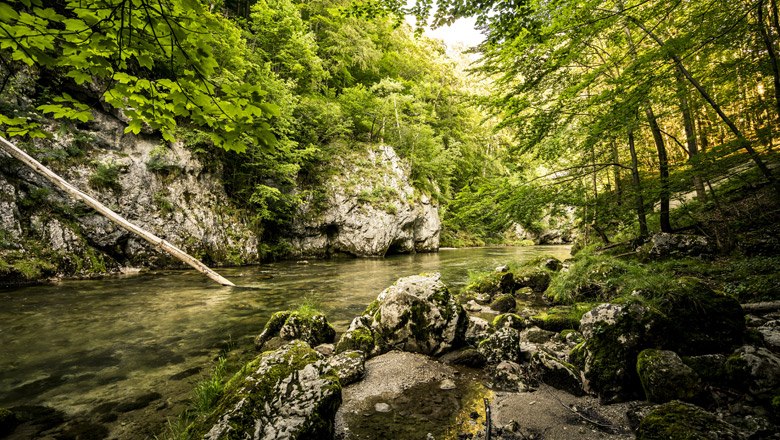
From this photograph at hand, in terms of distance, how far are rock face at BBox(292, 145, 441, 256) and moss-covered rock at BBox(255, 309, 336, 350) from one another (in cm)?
1562

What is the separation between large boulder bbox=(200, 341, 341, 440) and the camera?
7.48 feet

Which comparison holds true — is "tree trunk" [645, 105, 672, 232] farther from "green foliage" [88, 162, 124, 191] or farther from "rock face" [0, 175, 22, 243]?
"green foliage" [88, 162, 124, 191]

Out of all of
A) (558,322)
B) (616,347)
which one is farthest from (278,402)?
(558,322)

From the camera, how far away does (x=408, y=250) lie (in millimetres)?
25406

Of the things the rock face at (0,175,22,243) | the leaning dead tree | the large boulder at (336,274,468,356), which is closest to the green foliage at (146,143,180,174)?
the rock face at (0,175,22,243)

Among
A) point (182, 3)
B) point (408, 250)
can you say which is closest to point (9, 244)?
point (182, 3)

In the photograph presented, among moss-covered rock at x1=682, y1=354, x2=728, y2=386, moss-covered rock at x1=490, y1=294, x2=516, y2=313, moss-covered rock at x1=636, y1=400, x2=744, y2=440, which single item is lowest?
moss-covered rock at x1=490, y1=294, x2=516, y2=313

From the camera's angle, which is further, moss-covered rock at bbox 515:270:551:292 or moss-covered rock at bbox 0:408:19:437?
moss-covered rock at bbox 515:270:551:292

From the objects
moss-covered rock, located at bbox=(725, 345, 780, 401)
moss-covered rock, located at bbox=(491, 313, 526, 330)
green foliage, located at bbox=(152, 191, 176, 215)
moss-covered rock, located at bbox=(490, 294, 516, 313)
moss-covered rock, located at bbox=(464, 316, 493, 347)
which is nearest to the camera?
moss-covered rock, located at bbox=(725, 345, 780, 401)

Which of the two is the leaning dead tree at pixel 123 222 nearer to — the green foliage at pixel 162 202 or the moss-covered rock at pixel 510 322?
the moss-covered rock at pixel 510 322

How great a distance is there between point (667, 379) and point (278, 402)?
12.1 feet

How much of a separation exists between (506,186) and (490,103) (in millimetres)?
1845

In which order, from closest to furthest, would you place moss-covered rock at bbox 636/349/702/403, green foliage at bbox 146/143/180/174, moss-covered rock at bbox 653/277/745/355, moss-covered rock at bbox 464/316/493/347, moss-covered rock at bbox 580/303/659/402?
moss-covered rock at bbox 636/349/702/403
moss-covered rock at bbox 580/303/659/402
moss-covered rock at bbox 653/277/745/355
moss-covered rock at bbox 464/316/493/347
green foliage at bbox 146/143/180/174

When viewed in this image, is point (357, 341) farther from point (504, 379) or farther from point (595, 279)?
point (595, 279)
